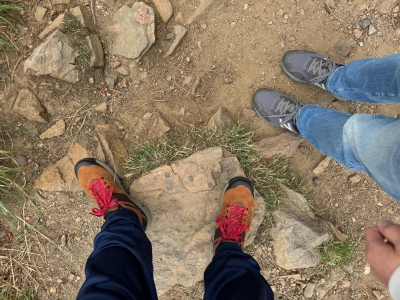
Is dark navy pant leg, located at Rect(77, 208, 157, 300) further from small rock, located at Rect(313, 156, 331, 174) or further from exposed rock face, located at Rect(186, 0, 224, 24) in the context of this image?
exposed rock face, located at Rect(186, 0, 224, 24)

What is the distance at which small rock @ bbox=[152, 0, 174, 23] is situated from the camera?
9.34 feet

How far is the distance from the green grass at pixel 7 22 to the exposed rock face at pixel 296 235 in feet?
8.93

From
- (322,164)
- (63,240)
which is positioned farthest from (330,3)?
(63,240)

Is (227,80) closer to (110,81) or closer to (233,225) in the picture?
(110,81)

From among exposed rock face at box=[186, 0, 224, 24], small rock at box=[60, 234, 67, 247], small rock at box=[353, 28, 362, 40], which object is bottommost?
small rock at box=[60, 234, 67, 247]

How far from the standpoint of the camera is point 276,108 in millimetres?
2758

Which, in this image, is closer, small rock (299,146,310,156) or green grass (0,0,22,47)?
green grass (0,0,22,47)

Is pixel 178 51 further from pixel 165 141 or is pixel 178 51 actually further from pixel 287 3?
pixel 287 3

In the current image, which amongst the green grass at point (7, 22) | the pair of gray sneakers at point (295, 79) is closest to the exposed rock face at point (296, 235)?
the pair of gray sneakers at point (295, 79)

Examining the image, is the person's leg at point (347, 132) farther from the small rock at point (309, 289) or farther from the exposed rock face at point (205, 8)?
the small rock at point (309, 289)

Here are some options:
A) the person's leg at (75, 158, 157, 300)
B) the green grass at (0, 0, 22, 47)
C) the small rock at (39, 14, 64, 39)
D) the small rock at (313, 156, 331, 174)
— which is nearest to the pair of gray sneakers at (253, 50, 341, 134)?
the small rock at (313, 156, 331, 174)

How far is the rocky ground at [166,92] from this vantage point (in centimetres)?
274

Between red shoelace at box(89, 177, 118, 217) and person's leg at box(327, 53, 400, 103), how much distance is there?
2.02 meters

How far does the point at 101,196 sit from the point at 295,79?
77.6 inches
